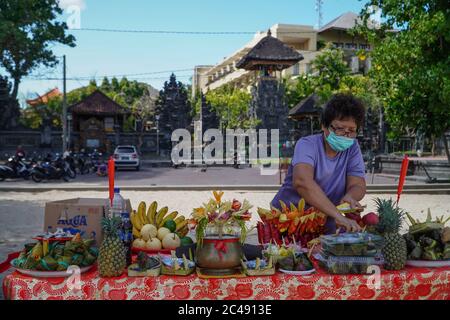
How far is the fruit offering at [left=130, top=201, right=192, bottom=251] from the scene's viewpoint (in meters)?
2.97

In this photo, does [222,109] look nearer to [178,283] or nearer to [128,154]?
[128,154]

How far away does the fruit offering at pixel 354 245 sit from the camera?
2.54 m

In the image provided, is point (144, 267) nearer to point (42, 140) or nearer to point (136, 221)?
point (136, 221)

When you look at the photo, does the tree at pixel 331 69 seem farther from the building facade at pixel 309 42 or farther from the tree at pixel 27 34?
the tree at pixel 27 34

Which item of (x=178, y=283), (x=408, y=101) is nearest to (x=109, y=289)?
(x=178, y=283)

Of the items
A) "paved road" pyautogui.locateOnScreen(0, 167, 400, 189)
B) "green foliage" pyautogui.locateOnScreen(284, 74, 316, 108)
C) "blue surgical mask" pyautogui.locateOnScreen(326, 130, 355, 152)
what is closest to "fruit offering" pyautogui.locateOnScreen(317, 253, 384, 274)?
"blue surgical mask" pyautogui.locateOnScreen(326, 130, 355, 152)

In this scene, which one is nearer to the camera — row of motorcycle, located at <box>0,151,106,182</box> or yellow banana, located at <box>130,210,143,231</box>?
yellow banana, located at <box>130,210,143,231</box>

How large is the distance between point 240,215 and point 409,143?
140ft

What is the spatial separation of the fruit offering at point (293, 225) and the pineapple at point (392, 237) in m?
0.42

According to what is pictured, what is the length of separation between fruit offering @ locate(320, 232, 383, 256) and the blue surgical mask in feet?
2.40

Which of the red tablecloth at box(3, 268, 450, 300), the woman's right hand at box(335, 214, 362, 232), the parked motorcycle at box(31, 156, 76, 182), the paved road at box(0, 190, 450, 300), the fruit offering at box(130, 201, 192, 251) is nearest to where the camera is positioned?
the red tablecloth at box(3, 268, 450, 300)

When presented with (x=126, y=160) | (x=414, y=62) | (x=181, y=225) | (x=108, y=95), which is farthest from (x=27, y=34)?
(x=108, y=95)

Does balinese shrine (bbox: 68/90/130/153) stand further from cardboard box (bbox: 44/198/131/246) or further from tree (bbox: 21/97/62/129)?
cardboard box (bbox: 44/198/131/246)

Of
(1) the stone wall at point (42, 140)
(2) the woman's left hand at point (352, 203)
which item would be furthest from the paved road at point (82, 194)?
(1) the stone wall at point (42, 140)
